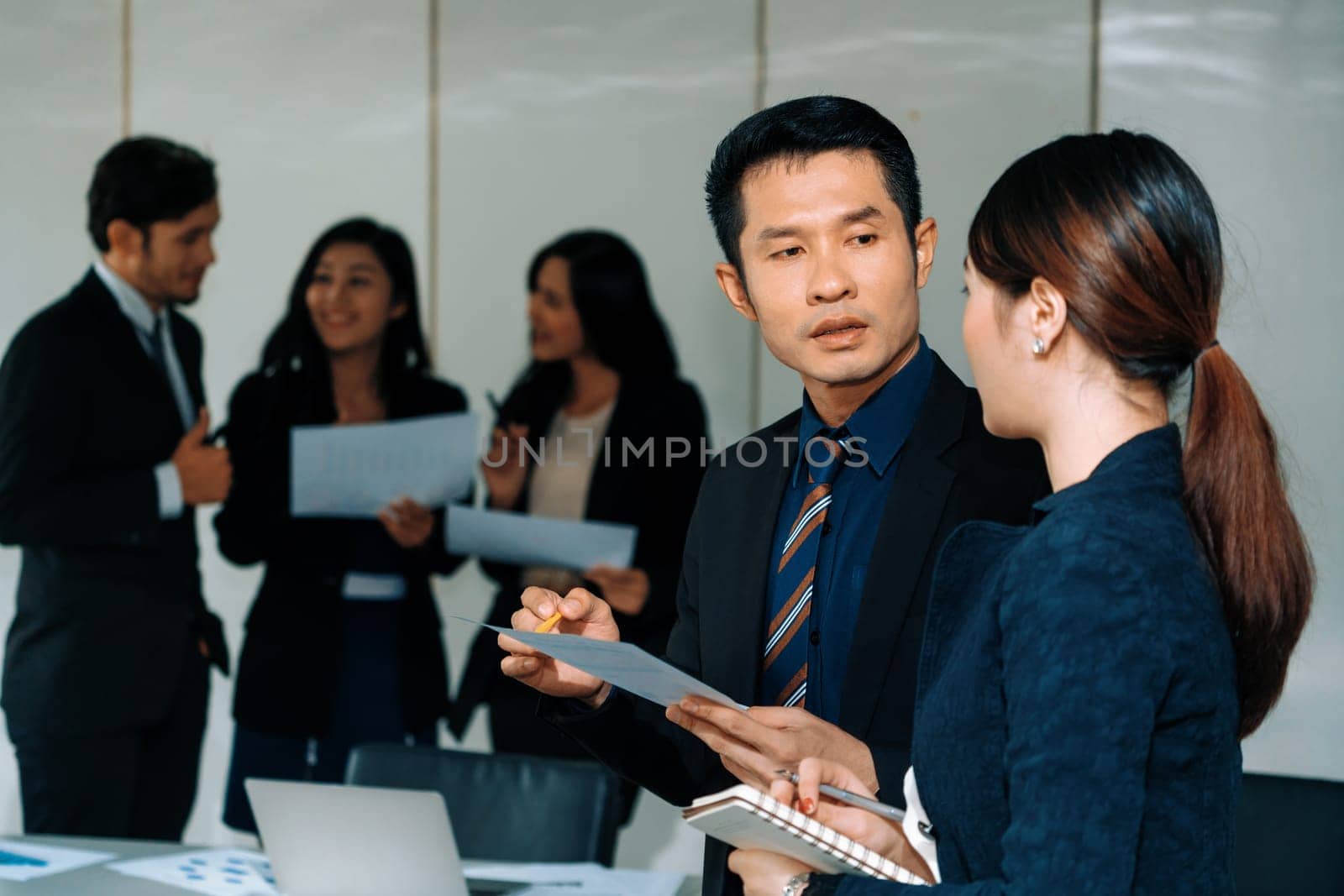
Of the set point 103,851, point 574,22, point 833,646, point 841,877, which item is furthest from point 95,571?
point 841,877

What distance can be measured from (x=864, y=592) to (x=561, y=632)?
0.33 m

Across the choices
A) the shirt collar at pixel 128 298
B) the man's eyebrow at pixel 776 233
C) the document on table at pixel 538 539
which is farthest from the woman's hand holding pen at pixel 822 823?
the shirt collar at pixel 128 298

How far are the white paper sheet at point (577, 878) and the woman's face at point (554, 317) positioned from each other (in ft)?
5.49

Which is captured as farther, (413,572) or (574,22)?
(574,22)

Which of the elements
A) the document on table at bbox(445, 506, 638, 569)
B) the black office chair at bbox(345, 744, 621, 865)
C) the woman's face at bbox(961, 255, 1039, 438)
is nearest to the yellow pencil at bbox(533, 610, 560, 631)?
the woman's face at bbox(961, 255, 1039, 438)

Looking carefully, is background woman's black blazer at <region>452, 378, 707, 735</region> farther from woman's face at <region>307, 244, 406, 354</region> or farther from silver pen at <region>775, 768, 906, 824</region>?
silver pen at <region>775, 768, 906, 824</region>

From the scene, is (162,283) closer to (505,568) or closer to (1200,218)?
(505,568)

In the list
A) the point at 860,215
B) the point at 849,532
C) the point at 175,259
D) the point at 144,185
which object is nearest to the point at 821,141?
the point at 860,215

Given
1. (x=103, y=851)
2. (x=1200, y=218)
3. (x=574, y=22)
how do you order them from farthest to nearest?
(x=574, y=22)
(x=103, y=851)
(x=1200, y=218)

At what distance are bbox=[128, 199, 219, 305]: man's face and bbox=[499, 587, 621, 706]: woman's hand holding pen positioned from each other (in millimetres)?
2393

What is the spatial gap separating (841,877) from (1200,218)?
23.4 inches

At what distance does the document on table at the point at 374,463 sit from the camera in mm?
3398

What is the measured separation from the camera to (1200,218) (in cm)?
106

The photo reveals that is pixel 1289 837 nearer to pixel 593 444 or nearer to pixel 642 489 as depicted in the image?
pixel 642 489
